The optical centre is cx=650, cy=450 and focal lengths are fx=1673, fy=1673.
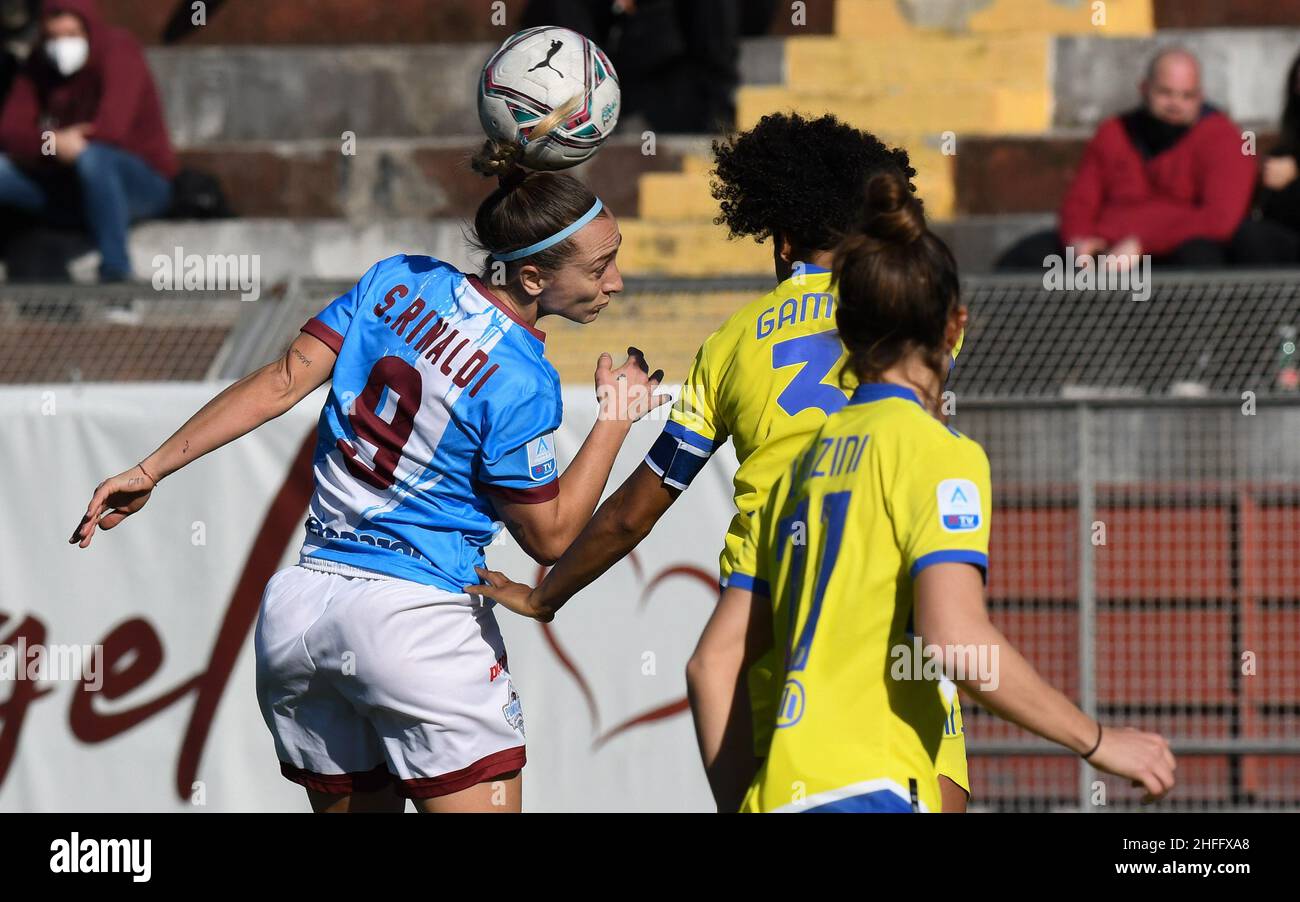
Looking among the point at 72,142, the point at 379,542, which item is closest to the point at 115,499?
the point at 379,542

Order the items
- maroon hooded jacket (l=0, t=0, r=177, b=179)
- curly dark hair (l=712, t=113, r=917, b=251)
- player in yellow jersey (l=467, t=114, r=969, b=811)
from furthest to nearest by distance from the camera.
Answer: maroon hooded jacket (l=0, t=0, r=177, b=179) → curly dark hair (l=712, t=113, r=917, b=251) → player in yellow jersey (l=467, t=114, r=969, b=811)

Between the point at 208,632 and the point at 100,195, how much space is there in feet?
12.7

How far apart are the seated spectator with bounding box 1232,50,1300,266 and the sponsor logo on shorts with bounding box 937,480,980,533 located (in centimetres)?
602

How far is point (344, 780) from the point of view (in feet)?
12.8

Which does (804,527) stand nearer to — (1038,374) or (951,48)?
(1038,374)

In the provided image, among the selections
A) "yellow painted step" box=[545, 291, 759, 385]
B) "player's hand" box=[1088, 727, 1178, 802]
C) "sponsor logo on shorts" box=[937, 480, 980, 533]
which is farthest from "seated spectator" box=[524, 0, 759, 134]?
"player's hand" box=[1088, 727, 1178, 802]

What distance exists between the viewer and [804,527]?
2881 mm

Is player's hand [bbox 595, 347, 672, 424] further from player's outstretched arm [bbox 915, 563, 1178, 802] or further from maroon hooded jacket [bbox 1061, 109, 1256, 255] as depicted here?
maroon hooded jacket [bbox 1061, 109, 1256, 255]

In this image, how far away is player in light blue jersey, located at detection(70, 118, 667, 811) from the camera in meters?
3.76

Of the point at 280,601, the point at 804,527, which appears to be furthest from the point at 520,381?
the point at 804,527

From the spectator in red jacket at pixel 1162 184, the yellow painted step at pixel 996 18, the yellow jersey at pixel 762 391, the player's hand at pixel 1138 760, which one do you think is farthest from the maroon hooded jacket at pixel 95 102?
the player's hand at pixel 1138 760

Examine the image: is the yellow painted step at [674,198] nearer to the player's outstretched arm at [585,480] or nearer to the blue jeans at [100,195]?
the blue jeans at [100,195]

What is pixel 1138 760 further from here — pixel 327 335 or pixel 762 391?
pixel 327 335
